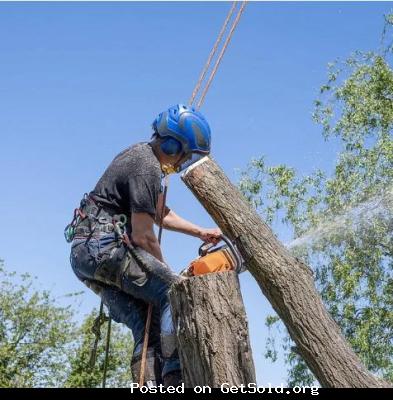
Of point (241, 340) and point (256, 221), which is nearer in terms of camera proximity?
point (241, 340)

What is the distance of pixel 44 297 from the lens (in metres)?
26.6

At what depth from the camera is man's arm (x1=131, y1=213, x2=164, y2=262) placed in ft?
13.3

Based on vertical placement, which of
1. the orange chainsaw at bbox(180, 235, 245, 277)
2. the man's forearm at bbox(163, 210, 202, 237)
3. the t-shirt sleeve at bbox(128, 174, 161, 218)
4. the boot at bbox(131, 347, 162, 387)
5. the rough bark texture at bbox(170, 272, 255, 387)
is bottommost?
the rough bark texture at bbox(170, 272, 255, 387)

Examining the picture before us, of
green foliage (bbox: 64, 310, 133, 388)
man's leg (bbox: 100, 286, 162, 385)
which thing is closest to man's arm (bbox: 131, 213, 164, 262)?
man's leg (bbox: 100, 286, 162, 385)

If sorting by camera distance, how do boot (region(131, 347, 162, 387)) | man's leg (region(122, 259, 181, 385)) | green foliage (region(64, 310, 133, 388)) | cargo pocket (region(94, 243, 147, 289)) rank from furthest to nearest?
green foliage (region(64, 310, 133, 388)), cargo pocket (region(94, 243, 147, 289)), boot (region(131, 347, 162, 387)), man's leg (region(122, 259, 181, 385))

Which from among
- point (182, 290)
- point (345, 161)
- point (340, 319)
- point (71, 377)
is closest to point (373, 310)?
point (340, 319)

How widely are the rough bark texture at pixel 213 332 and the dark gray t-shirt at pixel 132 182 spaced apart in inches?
30.9

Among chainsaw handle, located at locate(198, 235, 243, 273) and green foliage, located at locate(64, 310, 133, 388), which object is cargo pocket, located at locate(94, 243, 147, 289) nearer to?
chainsaw handle, located at locate(198, 235, 243, 273)

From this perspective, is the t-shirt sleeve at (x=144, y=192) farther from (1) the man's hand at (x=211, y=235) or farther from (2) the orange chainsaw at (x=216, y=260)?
(1) the man's hand at (x=211, y=235)

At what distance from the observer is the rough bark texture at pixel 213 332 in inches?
128

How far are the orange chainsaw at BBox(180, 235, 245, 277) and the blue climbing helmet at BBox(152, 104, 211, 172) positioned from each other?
0.52m

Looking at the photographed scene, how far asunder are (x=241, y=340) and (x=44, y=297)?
78.9 ft

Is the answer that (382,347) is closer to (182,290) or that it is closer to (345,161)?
(345,161)

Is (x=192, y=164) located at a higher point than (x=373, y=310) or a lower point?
lower
